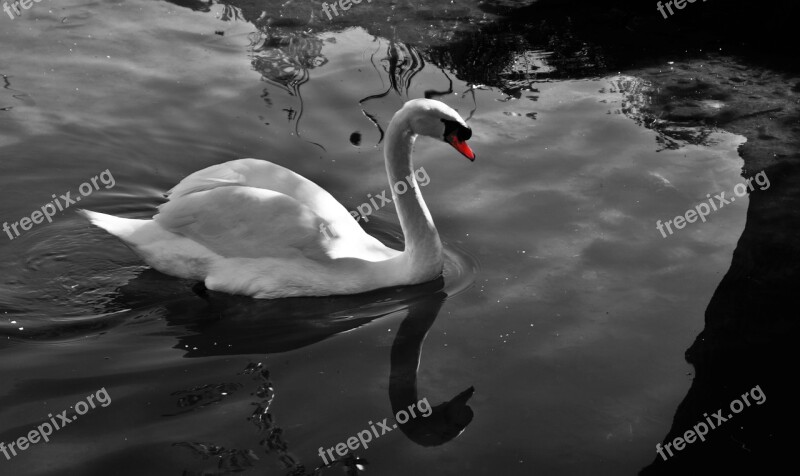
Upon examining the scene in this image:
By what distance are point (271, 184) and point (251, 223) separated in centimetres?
28

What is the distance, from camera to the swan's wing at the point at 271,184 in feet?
21.5

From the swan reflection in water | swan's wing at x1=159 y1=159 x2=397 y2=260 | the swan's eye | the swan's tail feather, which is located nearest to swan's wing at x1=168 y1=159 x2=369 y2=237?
swan's wing at x1=159 y1=159 x2=397 y2=260

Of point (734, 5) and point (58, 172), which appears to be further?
point (734, 5)

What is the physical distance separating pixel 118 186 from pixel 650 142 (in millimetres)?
4068

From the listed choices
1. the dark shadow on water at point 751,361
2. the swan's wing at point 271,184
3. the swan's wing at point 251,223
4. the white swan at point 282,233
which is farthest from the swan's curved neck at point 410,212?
the dark shadow on water at point 751,361

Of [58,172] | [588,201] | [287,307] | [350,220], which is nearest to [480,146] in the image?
[588,201]

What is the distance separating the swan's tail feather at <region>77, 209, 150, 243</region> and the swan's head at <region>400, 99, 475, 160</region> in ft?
5.94

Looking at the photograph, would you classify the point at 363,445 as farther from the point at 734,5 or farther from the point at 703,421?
the point at 734,5

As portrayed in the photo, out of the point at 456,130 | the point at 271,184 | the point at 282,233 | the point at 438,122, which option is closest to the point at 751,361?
the point at 456,130

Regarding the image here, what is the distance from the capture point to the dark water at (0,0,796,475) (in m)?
5.19

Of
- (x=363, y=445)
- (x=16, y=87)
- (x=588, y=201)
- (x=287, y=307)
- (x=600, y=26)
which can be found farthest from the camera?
(x=600, y=26)

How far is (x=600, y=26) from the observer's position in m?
10.9

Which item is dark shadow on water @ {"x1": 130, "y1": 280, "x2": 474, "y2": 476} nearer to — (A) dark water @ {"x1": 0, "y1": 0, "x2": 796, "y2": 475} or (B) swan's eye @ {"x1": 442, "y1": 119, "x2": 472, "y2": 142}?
(A) dark water @ {"x1": 0, "y1": 0, "x2": 796, "y2": 475}

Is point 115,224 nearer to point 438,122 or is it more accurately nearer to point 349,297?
point 349,297
